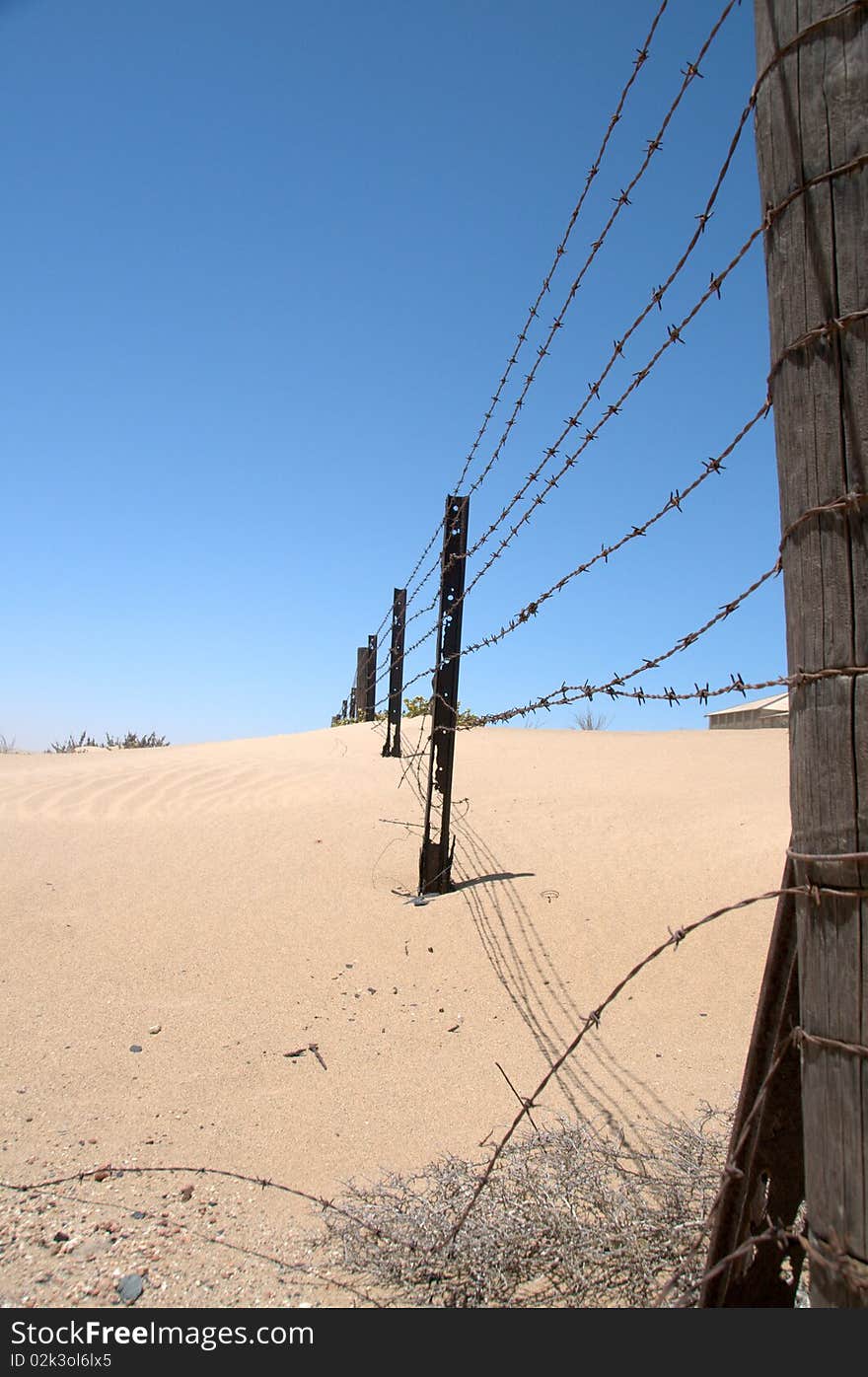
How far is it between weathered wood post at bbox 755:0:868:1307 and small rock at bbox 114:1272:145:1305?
157cm

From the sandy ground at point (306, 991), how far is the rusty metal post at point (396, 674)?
2.09 meters

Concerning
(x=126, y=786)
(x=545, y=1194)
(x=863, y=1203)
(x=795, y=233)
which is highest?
(x=795, y=233)

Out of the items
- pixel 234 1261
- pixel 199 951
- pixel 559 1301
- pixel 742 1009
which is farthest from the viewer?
pixel 199 951

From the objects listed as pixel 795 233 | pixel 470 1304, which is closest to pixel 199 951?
pixel 470 1304

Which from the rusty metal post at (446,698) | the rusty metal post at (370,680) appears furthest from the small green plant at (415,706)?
the rusty metal post at (446,698)

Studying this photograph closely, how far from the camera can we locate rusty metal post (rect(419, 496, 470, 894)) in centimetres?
574

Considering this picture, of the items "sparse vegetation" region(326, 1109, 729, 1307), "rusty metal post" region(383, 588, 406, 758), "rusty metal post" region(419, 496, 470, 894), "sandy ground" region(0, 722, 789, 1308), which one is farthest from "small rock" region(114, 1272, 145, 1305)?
"rusty metal post" region(383, 588, 406, 758)

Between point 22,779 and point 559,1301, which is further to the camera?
point 22,779

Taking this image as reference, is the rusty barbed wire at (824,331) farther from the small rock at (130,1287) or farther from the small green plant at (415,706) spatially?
the small green plant at (415,706)

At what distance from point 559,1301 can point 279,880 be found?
13.0 feet

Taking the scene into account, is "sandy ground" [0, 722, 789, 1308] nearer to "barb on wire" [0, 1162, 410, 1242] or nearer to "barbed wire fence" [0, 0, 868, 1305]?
"barb on wire" [0, 1162, 410, 1242]

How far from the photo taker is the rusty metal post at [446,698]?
5.74m

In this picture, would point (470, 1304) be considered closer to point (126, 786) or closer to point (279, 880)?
point (279, 880)

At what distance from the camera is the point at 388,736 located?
410 inches
